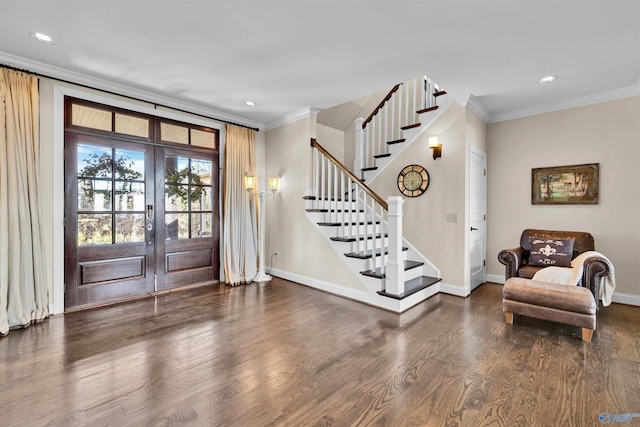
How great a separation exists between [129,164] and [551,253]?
18.3 ft

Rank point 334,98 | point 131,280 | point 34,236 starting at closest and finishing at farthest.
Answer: point 34,236, point 131,280, point 334,98

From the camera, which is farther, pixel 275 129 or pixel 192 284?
pixel 275 129

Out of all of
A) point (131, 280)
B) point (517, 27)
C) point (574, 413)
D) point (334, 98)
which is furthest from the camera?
point (334, 98)

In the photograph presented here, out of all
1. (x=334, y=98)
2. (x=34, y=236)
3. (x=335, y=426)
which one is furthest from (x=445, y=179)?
(x=34, y=236)

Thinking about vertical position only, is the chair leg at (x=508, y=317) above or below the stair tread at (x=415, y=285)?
below

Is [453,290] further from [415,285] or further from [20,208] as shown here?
[20,208]

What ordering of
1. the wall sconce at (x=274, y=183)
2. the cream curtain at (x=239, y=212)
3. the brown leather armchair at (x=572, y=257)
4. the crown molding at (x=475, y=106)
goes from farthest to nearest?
the wall sconce at (x=274, y=183) < the cream curtain at (x=239, y=212) < the crown molding at (x=475, y=106) < the brown leather armchair at (x=572, y=257)

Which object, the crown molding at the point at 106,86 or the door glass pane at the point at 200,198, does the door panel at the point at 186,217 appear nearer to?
the door glass pane at the point at 200,198

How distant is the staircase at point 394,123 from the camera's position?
4508mm

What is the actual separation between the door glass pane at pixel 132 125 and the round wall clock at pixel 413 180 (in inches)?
148

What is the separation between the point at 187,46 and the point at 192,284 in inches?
126

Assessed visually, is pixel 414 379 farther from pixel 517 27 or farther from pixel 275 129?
pixel 275 129

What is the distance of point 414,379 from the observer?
207 centimetres

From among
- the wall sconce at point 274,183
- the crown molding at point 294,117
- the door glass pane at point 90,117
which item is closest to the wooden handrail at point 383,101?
the crown molding at point 294,117
